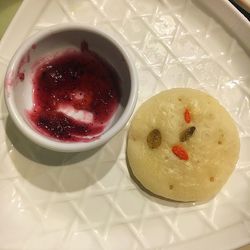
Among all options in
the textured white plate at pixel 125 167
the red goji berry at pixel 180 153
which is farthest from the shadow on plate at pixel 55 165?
the red goji berry at pixel 180 153

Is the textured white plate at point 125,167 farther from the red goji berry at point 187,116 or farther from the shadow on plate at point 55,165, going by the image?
the red goji berry at point 187,116

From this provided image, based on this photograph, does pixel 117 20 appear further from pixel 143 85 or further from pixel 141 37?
pixel 143 85

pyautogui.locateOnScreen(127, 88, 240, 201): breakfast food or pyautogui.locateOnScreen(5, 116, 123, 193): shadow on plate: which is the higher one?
pyautogui.locateOnScreen(127, 88, 240, 201): breakfast food

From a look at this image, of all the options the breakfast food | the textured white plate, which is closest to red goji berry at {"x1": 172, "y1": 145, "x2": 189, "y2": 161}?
the breakfast food

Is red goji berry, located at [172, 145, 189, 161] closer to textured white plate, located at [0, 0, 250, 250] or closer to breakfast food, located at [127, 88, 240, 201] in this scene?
breakfast food, located at [127, 88, 240, 201]

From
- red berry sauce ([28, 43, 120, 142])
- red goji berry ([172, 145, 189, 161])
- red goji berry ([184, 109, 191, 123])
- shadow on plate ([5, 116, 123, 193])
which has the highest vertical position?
red goji berry ([184, 109, 191, 123])

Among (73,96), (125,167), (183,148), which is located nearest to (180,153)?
(183,148)

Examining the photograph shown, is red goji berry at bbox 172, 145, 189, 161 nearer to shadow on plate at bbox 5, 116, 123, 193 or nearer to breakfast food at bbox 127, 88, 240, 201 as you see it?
breakfast food at bbox 127, 88, 240, 201
